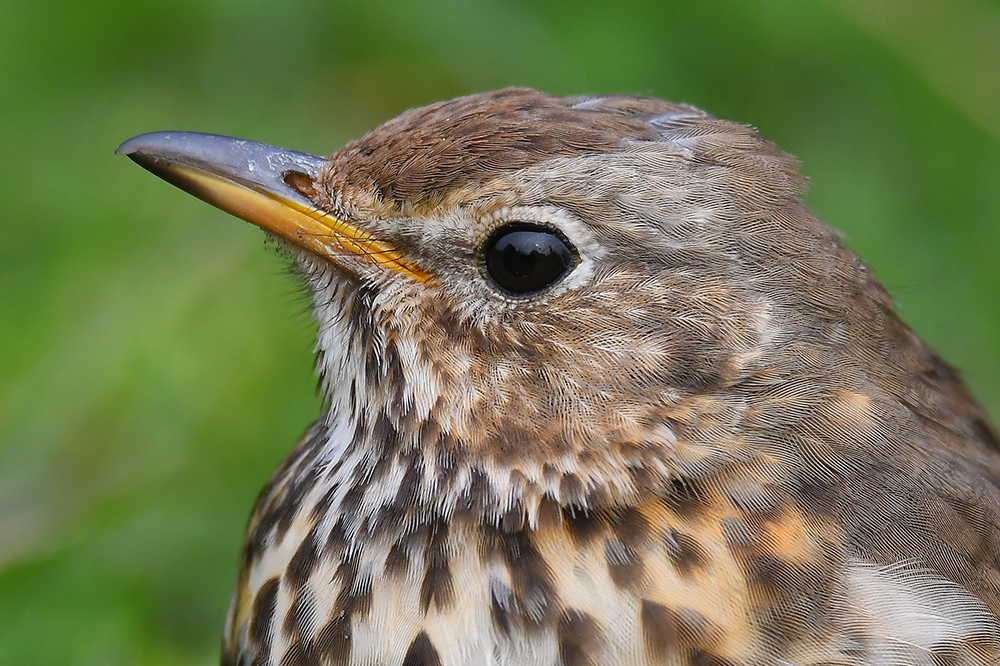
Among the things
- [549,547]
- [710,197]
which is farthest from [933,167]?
[549,547]

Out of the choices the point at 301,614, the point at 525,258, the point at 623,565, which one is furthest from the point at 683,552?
the point at 301,614

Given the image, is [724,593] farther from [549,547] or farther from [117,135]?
[117,135]

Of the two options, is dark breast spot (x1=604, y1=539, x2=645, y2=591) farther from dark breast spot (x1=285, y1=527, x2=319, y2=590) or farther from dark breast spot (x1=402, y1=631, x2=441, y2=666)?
dark breast spot (x1=285, y1=527, x2=319, y2=590)

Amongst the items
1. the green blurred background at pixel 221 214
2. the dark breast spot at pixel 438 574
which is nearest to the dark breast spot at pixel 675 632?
the dark breast spot at pixel 438 574

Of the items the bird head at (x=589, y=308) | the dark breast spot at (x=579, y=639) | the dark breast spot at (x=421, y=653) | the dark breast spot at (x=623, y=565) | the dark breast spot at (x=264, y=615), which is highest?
the bird head at (x=589, y=308)

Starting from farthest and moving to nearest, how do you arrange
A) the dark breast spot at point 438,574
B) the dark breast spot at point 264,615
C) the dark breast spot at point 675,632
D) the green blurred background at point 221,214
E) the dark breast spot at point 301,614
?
the green blurred background at point 221,214 → the dark breast spot at point 264,615 → the dark breast spot at point 301,614 → the dark breast spot at point 438,574 → the dark breast spot at point 675,632

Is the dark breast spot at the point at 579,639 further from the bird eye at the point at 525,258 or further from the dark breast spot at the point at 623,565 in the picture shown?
the bird eye at the point at 525,258

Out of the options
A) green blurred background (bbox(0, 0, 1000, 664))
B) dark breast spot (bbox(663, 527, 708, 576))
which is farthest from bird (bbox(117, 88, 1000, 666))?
green blurred background (bbox(0, 0, 1000, 664))
